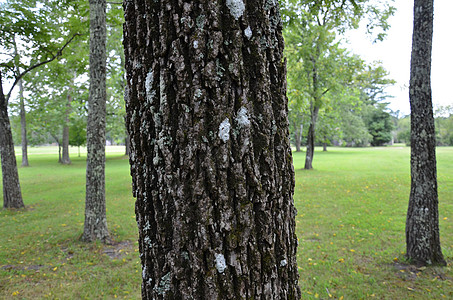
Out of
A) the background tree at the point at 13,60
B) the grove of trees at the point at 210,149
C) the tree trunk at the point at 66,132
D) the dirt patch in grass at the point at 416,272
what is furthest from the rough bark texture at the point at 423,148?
the tree trunk at the point at 66,132

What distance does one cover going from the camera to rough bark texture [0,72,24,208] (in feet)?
28.2

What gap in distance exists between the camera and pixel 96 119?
19.9ft

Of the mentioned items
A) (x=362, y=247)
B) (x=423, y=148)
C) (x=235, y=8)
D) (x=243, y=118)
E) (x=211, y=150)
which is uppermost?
(x=235, y=8)

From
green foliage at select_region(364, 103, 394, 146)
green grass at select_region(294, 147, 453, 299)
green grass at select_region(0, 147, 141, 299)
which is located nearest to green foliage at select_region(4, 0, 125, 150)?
green grass at select_region(0, 147, 141, 299)

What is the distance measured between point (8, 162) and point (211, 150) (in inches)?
388

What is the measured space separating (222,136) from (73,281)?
4567 mm

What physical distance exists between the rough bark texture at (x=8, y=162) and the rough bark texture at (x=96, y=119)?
4.40 metres

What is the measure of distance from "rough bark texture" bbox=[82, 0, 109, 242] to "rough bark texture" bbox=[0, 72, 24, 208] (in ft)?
14.4

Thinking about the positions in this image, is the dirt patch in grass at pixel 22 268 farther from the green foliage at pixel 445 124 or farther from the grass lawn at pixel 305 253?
the green foliage at pixel 445 124

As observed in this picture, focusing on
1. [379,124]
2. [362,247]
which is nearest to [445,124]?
[379,124]

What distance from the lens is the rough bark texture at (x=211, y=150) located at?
4.50 ft

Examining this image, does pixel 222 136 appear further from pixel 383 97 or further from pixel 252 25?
pixel 383 97

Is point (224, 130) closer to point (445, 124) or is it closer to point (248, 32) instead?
point (248, 32)

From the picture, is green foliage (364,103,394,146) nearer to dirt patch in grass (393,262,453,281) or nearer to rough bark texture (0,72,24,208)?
dirt patch in grass (393,262,453,281)
